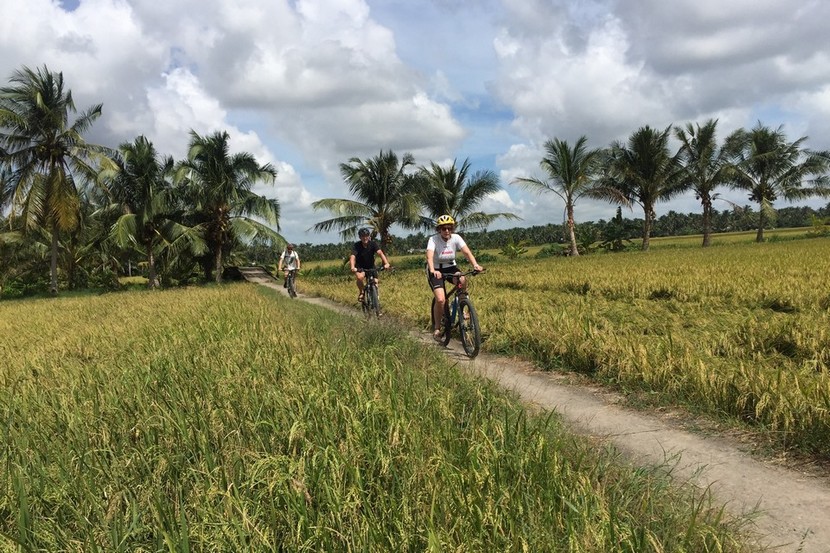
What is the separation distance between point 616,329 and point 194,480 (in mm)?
5366

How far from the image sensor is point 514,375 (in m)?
4.92

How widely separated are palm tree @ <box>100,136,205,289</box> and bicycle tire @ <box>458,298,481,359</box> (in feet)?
66.5

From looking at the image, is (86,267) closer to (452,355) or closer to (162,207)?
(162,207)

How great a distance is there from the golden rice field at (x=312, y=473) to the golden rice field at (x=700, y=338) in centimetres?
132

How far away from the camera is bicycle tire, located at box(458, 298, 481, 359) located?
18.4ft

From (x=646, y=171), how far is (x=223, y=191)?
25.3 m

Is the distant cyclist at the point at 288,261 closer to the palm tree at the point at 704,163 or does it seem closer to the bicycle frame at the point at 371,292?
the bicycle frame at the point at 371,292

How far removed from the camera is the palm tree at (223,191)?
22.9m

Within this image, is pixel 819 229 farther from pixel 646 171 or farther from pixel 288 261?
pixel 288 261

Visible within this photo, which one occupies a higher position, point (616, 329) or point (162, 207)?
point (162, 207)

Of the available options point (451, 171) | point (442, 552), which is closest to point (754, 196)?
point (451, 171)

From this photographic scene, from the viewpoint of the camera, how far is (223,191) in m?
23.2

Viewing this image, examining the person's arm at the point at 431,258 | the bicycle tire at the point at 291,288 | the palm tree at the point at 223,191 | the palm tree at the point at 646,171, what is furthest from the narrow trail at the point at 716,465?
the palm tree at the point at 646,171

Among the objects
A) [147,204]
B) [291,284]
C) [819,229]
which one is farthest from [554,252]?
[147,204]
